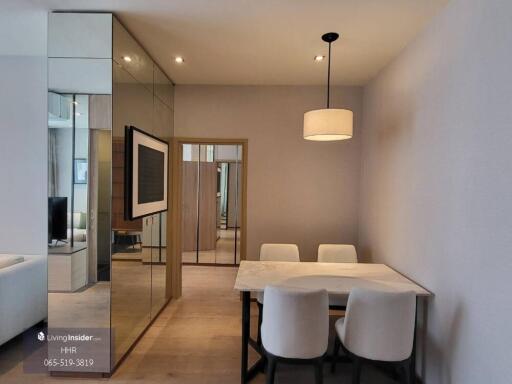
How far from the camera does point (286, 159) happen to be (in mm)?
4051

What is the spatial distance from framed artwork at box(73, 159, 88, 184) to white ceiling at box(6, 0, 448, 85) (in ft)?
3.87

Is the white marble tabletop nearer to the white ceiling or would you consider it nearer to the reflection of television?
the reflection of television

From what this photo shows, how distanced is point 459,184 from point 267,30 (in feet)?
6.35

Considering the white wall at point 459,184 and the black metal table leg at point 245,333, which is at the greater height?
the white wall at point 459,184

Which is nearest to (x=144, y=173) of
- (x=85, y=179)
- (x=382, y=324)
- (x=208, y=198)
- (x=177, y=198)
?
(x=85, y=179)

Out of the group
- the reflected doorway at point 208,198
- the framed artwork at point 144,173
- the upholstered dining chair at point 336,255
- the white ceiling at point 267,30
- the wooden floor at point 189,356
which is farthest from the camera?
the reflected doorway at point 208,198

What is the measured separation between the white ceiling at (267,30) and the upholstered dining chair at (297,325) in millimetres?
2087

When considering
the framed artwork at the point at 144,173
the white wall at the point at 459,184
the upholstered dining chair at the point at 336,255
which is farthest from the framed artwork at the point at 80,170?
the white wall at the point at 459,184

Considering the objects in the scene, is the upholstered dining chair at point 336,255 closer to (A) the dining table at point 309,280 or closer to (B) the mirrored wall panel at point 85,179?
(A) the dining table at point 309,280

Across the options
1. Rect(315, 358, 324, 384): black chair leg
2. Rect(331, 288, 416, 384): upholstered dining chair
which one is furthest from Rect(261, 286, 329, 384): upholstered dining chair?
Rect(331, 288, 416, 384): upholstered dining chair

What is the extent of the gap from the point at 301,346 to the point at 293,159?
2.56m

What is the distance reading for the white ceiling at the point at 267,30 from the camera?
222 centimetres

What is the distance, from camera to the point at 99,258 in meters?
2.38

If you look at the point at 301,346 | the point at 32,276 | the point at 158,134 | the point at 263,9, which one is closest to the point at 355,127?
the point at 263,9
